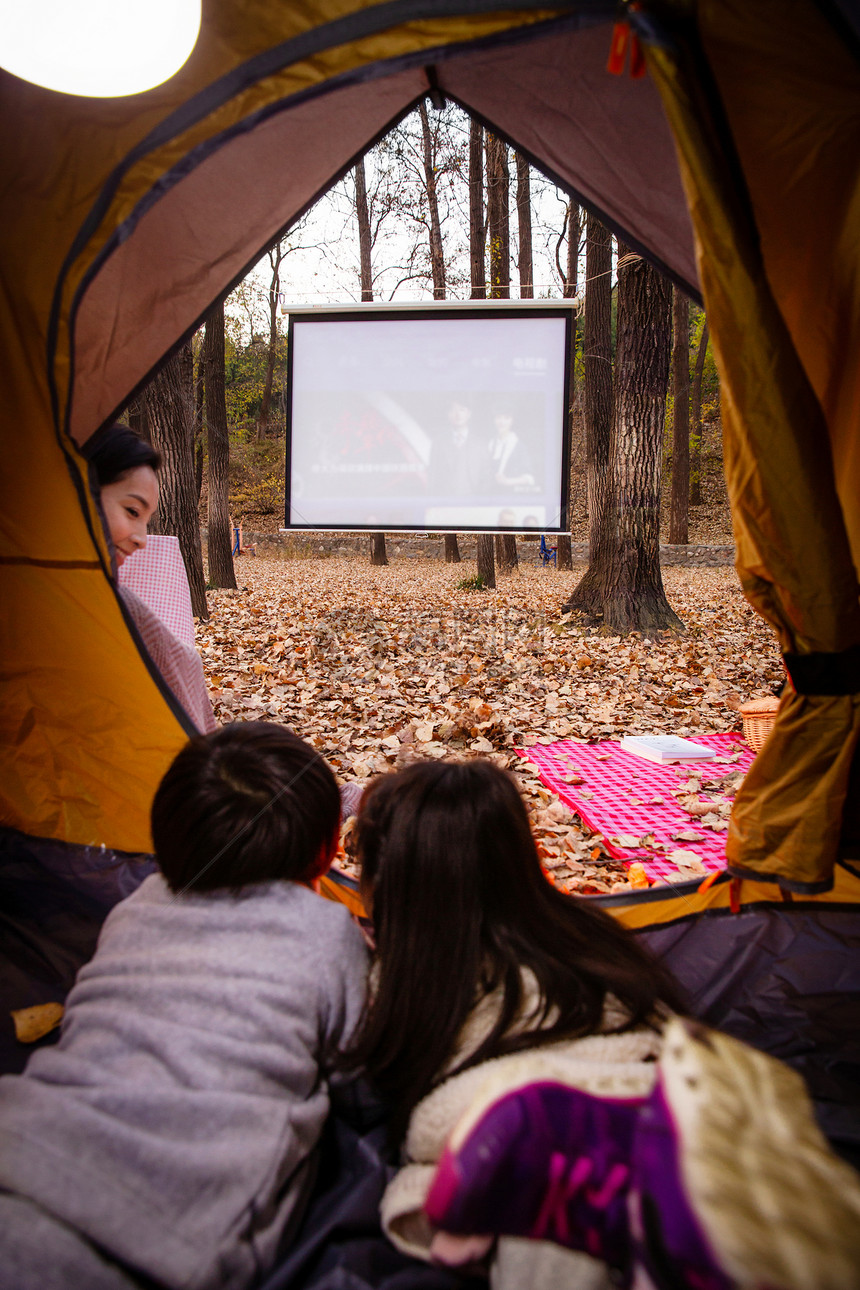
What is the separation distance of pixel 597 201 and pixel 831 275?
0.98 meters

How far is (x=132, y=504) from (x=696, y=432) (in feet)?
85.6

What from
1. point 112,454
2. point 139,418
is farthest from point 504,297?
point 112,454

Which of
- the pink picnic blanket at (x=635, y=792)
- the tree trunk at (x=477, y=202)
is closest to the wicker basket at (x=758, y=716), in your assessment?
the pink picnic blanket at (x=635, y=792)

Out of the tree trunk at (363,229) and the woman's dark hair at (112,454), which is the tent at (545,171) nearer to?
the woman's dark hair at (112,454)

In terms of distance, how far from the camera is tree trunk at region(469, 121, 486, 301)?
32.9ft

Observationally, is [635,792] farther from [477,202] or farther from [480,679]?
[477,202]

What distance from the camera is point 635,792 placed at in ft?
10.6

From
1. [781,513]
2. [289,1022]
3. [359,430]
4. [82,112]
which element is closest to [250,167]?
[82,112]

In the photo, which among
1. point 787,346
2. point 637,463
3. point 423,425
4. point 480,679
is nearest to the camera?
point 787,346

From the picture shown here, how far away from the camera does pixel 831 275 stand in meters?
1.62

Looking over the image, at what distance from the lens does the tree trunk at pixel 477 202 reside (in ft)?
32.9

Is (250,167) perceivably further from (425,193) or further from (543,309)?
(425,193)

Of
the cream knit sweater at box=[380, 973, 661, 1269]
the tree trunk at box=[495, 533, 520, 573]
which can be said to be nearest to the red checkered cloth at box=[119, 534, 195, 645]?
the cream knit sweater at box=[380, 973, 661, 1269]

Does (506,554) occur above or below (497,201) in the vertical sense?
below
